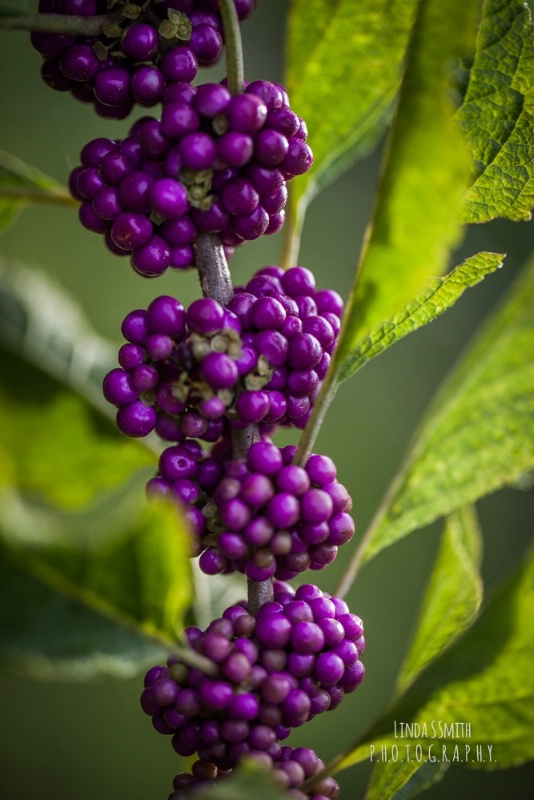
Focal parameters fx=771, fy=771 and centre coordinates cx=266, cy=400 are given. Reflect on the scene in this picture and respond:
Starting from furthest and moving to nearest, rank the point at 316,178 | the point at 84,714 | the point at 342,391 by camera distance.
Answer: the point at 342,391, the point at 84,714, the point at 316,178

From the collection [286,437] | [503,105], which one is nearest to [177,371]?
[503,105]

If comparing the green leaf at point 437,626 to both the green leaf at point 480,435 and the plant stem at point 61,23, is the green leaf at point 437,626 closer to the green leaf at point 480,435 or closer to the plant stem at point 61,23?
the green leaf at point 480,435

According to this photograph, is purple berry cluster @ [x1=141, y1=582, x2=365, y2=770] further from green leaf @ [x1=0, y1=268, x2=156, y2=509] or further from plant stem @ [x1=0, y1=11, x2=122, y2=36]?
plant stem @ [x1=0, y1=11, x2=122, y2=36]

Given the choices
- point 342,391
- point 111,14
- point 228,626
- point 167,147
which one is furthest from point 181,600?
point 342,391

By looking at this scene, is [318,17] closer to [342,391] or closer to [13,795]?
[13,795]

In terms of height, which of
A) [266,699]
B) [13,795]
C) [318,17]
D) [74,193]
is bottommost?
[13,795]

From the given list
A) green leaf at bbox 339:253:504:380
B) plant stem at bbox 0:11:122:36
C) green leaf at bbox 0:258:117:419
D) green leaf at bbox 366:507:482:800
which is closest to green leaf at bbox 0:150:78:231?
green leaf at bbox 0:258:117:419
